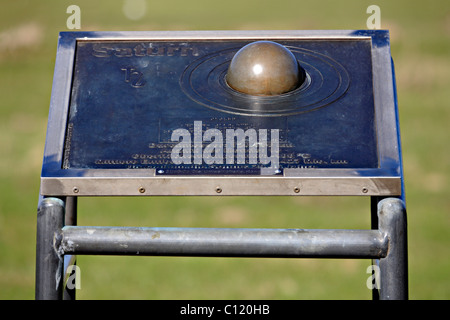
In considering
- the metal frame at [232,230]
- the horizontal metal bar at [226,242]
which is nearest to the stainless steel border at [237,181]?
the metal frame at [232,230]

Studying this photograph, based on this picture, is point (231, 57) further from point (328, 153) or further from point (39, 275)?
point (39, 275)

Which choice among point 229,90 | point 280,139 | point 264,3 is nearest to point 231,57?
point 229,90

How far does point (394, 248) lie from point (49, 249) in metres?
1.02

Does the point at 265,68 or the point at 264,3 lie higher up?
the point at 264,3

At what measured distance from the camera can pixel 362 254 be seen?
7.03 ft

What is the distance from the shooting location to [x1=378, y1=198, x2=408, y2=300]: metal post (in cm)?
214

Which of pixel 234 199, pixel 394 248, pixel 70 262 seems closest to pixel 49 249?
pixel 70 262

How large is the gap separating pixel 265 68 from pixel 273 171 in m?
0.42

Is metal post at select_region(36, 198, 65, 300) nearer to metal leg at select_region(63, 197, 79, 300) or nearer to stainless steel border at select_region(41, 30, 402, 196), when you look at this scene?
stainless steel border at select_region(41, 30, 402, 196)

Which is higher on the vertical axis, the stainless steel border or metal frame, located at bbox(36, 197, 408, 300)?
the stainless steel border

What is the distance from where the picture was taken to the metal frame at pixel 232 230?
6.97 feet

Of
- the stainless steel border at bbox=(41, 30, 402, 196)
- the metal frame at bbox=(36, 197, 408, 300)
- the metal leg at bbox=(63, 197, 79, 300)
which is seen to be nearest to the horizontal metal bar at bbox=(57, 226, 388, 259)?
the metal frame at bbox=(36, 197, 408, 300)

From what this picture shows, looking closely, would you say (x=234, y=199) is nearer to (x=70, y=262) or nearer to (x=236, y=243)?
(x=70, y=262)

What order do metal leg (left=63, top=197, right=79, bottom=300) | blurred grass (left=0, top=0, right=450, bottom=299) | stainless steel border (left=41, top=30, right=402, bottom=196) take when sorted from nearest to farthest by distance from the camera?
stainless steel border (left=41, top=30, right=402, bottom=196), metal leg (left=63, top=197, right=79, bottom=300), blurred grass (left=0, top=0, right=450, bottom=299)
